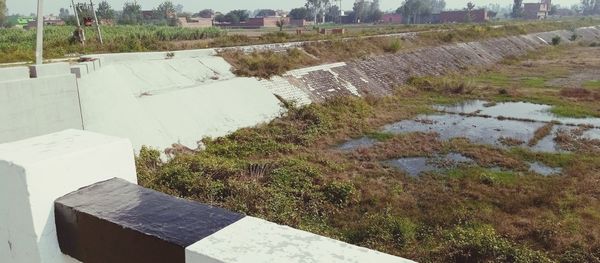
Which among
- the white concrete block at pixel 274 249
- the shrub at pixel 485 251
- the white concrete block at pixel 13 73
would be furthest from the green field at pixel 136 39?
the white concrete block at pixel 274 249

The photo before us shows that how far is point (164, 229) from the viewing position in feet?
5.16

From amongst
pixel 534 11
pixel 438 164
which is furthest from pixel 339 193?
pixel 534 11

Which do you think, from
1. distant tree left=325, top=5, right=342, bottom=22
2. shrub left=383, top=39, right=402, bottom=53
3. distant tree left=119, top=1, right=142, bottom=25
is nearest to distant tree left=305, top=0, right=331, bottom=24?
distant tree left=325, top=5, right=342, bottom=22

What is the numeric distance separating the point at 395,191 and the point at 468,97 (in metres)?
17.4

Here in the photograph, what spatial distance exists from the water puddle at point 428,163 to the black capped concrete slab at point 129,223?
12.1 metres

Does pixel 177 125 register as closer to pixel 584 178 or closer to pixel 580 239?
pixel 580 239

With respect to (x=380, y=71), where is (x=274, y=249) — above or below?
above

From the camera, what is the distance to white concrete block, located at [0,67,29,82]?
9.86 m

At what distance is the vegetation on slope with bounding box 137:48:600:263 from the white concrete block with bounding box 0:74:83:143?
2.22 metres

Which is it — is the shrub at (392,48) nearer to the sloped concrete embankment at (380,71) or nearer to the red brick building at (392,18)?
the sloped concrete embankment at (380,71)

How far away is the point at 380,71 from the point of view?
29547 millimetres

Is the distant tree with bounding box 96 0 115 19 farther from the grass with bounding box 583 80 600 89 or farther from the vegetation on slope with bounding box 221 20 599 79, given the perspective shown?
the grass with bounding box 583 80 600 89

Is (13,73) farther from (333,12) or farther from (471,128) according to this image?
(333,12)

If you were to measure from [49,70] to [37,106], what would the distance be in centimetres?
95
